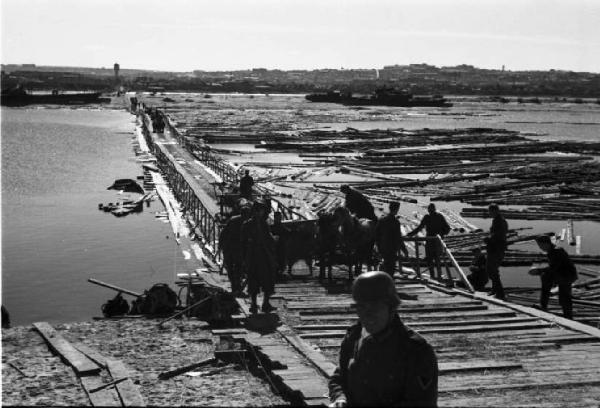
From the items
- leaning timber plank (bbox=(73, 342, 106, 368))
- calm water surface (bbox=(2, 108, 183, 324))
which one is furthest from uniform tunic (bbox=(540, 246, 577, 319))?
calm water surface (bbox=(2, 108, 183, 324))

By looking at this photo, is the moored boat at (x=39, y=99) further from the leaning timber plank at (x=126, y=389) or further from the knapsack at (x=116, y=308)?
the leaning timber plank at (x=126, y=389)

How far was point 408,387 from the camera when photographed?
182 inches

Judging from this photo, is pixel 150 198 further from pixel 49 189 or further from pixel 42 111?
pixel 42 111

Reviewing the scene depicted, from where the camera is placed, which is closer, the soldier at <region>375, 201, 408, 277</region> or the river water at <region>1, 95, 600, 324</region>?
the soldier at <region>375, 201, 408, 277</region>

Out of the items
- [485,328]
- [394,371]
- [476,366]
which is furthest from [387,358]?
[485,328]

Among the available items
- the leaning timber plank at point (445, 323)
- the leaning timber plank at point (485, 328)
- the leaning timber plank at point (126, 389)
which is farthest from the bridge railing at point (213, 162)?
the leaning timber plank at point (126, 389)

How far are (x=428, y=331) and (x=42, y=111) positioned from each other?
129 m

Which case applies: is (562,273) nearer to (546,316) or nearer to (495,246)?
(546,316)

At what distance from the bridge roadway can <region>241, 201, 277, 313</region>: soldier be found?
42 centimetres

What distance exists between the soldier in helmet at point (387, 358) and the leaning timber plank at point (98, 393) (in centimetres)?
529

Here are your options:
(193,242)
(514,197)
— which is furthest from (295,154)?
(193,242)

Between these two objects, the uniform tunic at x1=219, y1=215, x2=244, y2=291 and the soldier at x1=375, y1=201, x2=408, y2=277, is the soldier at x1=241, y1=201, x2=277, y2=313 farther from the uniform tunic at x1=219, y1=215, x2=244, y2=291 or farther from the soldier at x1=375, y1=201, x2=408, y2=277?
the soldier at x1=375, y1=201, x2=408, y2=277

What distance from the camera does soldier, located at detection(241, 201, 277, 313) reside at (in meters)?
13.2

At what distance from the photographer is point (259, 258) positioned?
1320 centimetres
